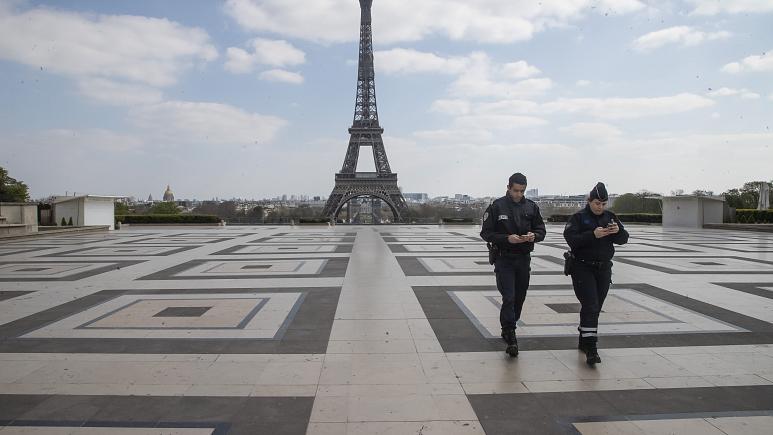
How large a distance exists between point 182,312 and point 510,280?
4.27 meters

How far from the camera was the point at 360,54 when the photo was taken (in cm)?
5981

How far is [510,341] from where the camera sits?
15.2 feet

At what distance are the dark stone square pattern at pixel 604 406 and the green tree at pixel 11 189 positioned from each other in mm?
43661

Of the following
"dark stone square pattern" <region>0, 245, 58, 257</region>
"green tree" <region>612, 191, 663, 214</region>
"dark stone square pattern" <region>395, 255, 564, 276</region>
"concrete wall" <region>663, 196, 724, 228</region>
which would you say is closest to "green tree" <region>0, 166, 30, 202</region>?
"dark stone square pattern" <region>0, 245, 58, 257</region>

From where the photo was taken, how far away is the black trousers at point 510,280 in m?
4.72

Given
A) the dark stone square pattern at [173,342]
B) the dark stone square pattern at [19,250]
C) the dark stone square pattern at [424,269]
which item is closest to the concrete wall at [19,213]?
the dark stone square pattern at [19,250]

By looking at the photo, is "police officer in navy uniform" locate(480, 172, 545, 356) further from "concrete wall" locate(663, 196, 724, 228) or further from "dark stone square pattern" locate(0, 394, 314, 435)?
"concrete wall" locate(663, 196, 724, 228)

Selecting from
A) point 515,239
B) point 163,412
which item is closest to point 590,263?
point 515,239

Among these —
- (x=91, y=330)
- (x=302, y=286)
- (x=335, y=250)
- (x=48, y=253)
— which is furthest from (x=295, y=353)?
(x=48, y=253)

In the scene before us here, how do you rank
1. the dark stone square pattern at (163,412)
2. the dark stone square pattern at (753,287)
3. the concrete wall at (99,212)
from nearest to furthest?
→ the dark stone square pattern at (163,412) → the dark stone square pattern at (753,287) → the concrete wall at (99,212)

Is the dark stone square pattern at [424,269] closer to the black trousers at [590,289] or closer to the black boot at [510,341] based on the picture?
the black boot at [510,341]

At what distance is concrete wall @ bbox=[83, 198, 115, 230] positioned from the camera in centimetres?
2514

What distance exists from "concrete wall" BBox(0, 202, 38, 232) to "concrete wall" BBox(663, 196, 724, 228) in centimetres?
3318

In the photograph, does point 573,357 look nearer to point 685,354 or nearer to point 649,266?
point 685,354
